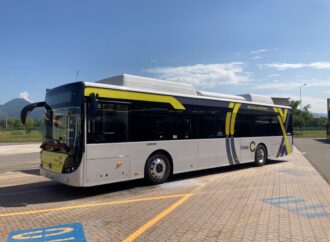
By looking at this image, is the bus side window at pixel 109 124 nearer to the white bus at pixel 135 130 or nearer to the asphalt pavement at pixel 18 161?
the white bus at pixel 135 130

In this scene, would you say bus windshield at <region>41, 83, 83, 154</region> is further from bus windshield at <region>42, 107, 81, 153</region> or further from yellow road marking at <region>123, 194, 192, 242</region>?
yellow road marking at <region>123, 194, 192, 242</region>

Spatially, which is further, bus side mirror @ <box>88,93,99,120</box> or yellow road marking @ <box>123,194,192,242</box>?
bus side mirror @ <box>88,93,99,120</box>

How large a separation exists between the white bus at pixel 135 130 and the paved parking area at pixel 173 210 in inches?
27.7

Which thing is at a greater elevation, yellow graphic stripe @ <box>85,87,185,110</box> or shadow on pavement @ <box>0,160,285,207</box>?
yellow graphic stripe @ <box>85,87,185,110</box>

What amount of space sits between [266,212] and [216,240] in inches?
80.2

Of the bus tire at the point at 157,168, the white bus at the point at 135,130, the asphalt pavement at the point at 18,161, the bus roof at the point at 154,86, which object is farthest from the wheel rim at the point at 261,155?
the asphalt pavement at the point at 18,161

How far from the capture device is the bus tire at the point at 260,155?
43.5 feet

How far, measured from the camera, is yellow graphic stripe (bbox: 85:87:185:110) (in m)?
7.70

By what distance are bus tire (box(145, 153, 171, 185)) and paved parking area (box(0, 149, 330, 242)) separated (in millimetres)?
287

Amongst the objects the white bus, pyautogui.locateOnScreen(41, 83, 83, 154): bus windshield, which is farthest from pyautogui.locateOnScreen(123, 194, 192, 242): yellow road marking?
pyautogui.locateOnScreen(41, 83, 83, 154): bus windshield

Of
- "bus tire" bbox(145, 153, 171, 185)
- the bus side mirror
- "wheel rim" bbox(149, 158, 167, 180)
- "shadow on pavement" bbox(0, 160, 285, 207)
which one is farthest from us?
"wheel rim" bbox(149, 158, 167, 180)

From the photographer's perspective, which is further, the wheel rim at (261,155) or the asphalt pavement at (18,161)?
the asphalt pavement at (18,161)

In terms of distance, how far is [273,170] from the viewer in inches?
486

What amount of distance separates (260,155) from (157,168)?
6.36 meters
